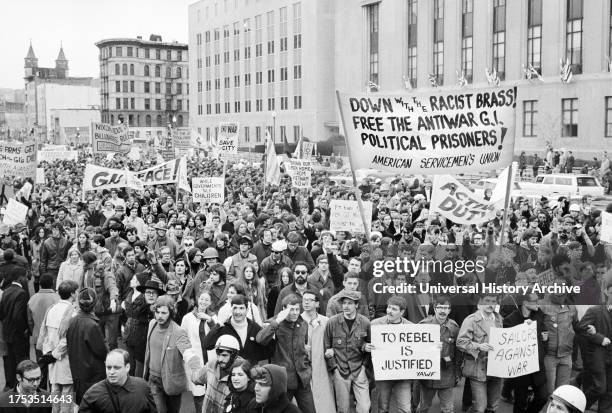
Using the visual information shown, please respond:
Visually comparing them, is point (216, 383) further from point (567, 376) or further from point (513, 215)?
point (513, 215)

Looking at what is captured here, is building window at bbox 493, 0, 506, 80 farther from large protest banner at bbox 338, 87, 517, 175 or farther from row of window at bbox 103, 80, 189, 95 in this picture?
row of window at bbox 103, 80, 189, 95

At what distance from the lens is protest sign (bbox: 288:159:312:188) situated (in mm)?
22484

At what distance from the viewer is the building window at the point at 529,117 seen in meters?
50.1

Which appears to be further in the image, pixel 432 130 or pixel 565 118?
pixel 565 118

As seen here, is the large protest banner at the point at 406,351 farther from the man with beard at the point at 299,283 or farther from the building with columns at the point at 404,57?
the building with columns at the point at 404,57

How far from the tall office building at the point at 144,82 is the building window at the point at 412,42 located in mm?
84265

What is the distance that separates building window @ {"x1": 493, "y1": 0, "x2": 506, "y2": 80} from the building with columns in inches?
2.7

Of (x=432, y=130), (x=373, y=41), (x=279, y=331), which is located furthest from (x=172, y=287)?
(x=373, y=41)

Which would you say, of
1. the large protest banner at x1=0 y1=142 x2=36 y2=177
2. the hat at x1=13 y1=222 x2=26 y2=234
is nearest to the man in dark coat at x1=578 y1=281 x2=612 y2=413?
the hat at x1=13 y1=222 x2=26 y2=234

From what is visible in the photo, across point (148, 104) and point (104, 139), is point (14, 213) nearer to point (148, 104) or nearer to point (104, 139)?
point (104, 139)

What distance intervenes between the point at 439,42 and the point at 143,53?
9291 cm

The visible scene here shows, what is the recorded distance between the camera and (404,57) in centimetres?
5938

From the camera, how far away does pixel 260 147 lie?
78.3m

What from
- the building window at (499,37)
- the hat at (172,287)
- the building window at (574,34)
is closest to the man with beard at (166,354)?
the hat at (172,287)
